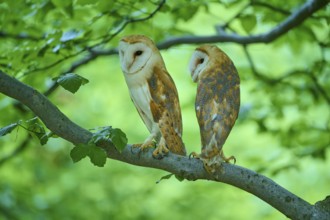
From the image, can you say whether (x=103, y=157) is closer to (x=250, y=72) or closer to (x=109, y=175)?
(x=250, y=72)

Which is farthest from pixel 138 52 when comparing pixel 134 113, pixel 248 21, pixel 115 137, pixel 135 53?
pixel 134 113

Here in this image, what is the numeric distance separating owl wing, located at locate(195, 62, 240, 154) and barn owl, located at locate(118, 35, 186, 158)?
0.16 meters

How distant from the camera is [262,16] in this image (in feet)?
11.5

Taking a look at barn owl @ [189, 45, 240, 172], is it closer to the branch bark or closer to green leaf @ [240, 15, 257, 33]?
the branch bark

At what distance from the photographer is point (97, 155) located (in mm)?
1816

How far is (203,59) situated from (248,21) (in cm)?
136

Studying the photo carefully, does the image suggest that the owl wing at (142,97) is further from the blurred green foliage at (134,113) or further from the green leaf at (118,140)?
the blurred green foliage at (134,113)

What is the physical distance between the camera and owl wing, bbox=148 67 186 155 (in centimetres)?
188

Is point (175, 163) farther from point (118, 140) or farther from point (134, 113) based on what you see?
point (134, 113)

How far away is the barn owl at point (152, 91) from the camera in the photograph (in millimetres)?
1810

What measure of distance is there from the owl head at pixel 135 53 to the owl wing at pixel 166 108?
0.06 metres

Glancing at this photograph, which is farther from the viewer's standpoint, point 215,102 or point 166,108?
point 166,108

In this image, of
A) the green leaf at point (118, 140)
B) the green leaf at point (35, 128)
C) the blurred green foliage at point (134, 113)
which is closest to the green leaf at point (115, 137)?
the green leaf at point (118, 140)

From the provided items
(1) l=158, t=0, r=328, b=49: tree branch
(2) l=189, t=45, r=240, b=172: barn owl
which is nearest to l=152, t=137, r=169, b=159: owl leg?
(2) l=189, t=45, r=240, b=172: barn owl
